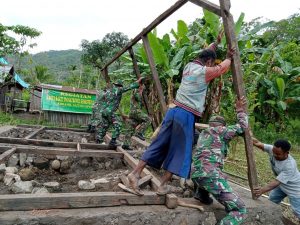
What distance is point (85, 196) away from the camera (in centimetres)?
278

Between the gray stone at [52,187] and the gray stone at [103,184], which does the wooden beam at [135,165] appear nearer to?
the gray stone at [103,184]

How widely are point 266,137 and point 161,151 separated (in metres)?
7.75

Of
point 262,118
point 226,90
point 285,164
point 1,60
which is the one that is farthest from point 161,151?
point 1,60

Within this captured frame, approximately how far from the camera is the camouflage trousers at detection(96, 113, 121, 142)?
5938 mm

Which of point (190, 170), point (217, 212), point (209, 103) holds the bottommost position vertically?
point (217, 212)

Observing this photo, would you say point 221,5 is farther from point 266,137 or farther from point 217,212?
point 266,137

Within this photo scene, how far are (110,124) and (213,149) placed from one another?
12.2ft

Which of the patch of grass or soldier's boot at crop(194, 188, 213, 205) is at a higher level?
soldier's boot at crop(194, 188, 213, 205)

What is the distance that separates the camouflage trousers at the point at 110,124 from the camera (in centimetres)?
594

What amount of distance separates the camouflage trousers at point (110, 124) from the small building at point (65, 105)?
21.2ft

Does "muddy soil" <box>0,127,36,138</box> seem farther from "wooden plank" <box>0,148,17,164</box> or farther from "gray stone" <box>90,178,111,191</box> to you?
"gray stone" <box>90,178,111,191</box>

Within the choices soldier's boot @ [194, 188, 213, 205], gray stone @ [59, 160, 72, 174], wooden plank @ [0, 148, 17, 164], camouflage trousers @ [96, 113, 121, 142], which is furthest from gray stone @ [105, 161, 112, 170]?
soldier's boot @ [194, 188, 213, 205]

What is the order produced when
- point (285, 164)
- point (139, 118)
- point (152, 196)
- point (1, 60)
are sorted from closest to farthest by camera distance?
1. point (152, 196)
2. point (285, 164)
3. point (139, 118)
4. point (1, 60)

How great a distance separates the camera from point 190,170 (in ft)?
10.2
